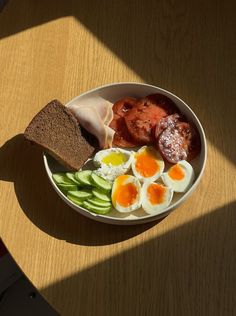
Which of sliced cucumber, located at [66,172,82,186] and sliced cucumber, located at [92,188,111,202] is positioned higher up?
sliced cucumber, located at [66,172,82,186]

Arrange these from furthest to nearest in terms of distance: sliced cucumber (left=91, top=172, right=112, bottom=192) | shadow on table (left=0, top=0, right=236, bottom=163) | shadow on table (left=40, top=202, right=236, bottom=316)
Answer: shadow on table (left=0, top=0, right=236, bottom=163), sliced cucumber (left=91, top=172, right=112, bottom=192), shadow on table (left=40, top=202, right=236, bottom=316)

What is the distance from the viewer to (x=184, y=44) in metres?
1.63

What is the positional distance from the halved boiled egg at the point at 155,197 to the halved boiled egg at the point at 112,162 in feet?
0.26

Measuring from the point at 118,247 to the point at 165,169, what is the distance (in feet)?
0.81

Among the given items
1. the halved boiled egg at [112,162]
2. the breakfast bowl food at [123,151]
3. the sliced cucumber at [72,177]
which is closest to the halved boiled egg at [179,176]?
the breakfast bowl food at [123,151]

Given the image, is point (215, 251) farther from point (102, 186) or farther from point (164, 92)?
point (164, 92)

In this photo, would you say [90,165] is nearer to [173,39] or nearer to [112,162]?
[112,162]

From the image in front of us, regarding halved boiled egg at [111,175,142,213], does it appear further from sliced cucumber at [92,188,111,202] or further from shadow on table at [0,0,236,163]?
shadow on table at [0,0,236,163]

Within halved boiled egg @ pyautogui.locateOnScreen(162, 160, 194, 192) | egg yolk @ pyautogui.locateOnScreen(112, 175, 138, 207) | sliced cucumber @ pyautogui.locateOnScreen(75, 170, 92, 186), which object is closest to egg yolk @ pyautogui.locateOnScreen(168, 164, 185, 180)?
halved boiled egg @ pyautogui.locateOnScreen(162, 160, 194, 192)

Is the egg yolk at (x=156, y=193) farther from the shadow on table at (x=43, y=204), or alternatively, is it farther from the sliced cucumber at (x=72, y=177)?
the sliced cucumber at (x=72, y=177)

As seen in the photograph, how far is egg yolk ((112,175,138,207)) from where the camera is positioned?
1331mm

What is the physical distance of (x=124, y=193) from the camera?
1344mm

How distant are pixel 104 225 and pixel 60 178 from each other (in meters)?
0.16

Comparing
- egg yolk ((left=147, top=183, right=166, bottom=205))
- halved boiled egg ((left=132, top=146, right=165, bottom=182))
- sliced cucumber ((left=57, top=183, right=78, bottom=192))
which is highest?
sliced cucumber ((left=57, top=183, right=78, bottom=192))
